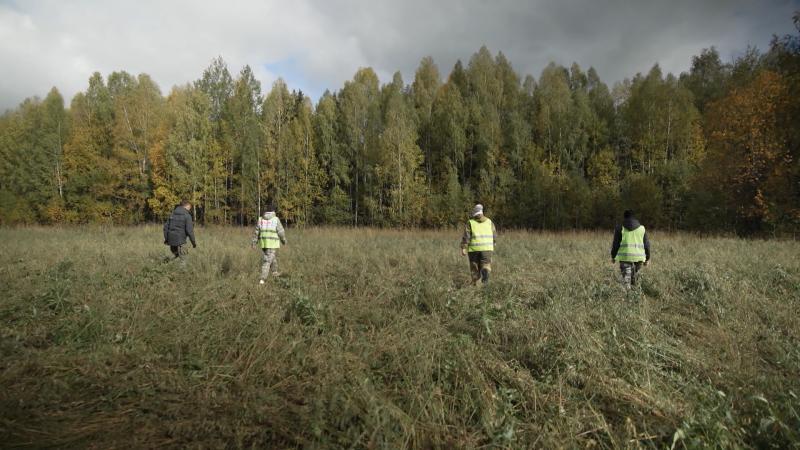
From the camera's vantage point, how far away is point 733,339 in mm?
4262

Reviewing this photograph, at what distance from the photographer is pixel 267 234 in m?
7.93

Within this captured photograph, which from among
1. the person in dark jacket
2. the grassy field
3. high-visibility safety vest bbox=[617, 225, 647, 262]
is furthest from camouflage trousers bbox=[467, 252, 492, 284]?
the person in dark jacket

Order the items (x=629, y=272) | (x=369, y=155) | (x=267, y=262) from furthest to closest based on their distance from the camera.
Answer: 1. (x=369, y=155)
2. (x=267, y=262)
3. (x=629, y=272)

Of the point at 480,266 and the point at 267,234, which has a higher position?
the point at 267,234

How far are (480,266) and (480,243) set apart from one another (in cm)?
58

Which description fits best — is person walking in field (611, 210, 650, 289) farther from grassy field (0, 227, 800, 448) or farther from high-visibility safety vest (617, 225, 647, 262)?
grassy field (0, 227, 800, 448)

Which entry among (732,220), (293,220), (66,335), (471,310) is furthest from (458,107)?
(66,335)

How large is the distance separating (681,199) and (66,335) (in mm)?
29428

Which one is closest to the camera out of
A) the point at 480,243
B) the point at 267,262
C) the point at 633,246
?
the point at 633,246

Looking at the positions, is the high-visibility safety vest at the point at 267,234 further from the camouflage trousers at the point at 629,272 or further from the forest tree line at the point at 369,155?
the forest tree line at the point at 369,155

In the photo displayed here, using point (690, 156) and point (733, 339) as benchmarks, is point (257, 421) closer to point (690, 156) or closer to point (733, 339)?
point (733, 339)

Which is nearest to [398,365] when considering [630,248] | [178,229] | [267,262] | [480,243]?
[480,243]

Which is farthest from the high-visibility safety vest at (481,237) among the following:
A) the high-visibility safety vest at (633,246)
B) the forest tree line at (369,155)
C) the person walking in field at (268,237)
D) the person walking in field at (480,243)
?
the forest tree line at (369,155)

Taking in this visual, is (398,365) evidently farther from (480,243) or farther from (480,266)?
(480,266)
